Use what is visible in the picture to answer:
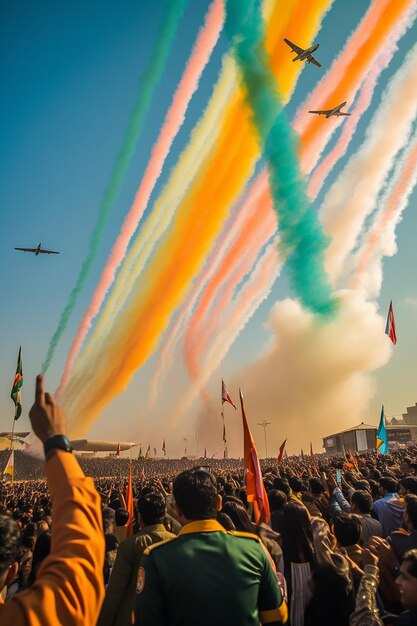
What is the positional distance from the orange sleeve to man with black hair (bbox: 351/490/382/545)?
5.18 meters

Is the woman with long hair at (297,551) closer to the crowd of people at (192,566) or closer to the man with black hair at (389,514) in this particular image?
the crowd of people at (192,566)

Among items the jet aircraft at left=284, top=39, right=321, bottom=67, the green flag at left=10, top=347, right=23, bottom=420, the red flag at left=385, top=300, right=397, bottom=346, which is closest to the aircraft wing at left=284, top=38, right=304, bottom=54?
the jet aircraft at left=284, top=39, right=321, bottom=67

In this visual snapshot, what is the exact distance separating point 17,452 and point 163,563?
78.7m

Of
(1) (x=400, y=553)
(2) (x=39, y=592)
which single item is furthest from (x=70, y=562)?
(1) (x=400, y=553)

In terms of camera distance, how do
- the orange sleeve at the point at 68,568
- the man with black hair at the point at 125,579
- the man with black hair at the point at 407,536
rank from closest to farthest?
the orange sleeve at the point at 68,568 < the man with black hair at the point at 125,579 < the man with black hair at the point at 407,536

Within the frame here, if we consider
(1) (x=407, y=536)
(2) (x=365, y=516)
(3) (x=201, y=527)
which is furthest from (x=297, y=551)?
(3) (x=201, y=527)

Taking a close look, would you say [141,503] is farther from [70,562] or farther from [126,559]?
[70,562]

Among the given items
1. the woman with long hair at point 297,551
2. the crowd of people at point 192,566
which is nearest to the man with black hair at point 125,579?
the crowd of people at point 192,566

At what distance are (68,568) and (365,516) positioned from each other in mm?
5587

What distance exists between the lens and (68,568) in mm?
1375

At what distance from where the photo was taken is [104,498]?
13.5m

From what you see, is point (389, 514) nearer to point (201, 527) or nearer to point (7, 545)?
point (201, 527)

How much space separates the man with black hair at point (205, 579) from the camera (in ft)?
7.66

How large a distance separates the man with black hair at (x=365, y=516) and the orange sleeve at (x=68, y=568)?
518 centimetres
